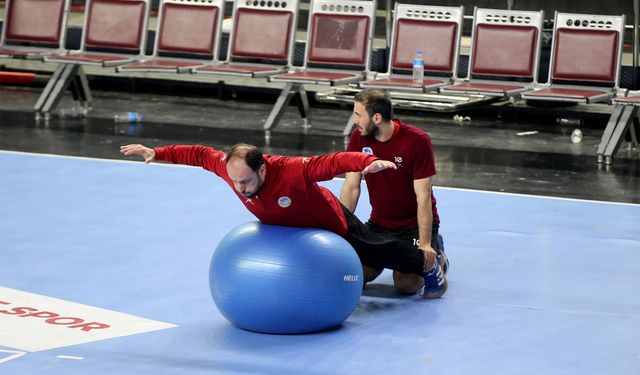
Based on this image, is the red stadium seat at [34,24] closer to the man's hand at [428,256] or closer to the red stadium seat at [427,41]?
the red stadium seat at [427,41]

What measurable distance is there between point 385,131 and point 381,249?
0.62 metres

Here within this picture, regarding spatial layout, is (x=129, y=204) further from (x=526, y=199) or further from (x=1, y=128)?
(x=1, y=128)

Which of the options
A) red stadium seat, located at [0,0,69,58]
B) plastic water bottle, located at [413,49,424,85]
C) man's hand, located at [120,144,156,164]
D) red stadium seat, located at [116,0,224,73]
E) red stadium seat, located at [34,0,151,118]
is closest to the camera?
man's hand, located at [120,144,156,164]

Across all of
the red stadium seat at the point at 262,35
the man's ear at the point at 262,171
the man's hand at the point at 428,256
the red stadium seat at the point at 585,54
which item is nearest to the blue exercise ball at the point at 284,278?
the man's ear at the point at 262,171

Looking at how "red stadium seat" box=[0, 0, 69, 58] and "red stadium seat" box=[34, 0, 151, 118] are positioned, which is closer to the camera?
"red stadium seat" box=[34, 0, 151, 118]

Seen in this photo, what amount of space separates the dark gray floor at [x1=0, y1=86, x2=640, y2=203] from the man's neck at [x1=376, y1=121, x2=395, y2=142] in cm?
308

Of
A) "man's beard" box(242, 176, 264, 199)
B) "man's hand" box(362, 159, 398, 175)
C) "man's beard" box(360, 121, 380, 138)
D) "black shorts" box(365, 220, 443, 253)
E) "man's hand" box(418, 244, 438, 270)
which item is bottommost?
"man's hand" box(418, 244, 438, 270)

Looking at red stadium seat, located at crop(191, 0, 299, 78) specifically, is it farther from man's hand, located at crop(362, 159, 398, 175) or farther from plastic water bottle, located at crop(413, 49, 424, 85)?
man's hand, located at crop(362, 159, 398, 175)

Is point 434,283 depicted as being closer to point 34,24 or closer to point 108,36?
point 108,36

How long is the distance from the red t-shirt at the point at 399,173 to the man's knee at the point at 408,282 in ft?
0.90

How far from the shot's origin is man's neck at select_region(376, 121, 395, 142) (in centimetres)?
582

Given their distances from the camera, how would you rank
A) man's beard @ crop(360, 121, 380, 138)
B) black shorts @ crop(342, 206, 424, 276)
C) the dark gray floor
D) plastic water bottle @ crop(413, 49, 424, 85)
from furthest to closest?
plastic water bottle @ crop(413, 49, 424, 85) < the dark gray floor < man's beard @ crop(360, 121, 380, 138) < black shorts @ crop(342, 206, 424, 276)

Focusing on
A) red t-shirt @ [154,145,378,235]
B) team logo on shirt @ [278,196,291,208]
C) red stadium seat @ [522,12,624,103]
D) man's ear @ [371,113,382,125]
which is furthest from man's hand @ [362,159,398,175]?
red stadium seat @ [522,12,624,103]

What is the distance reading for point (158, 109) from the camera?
12.5 meters
